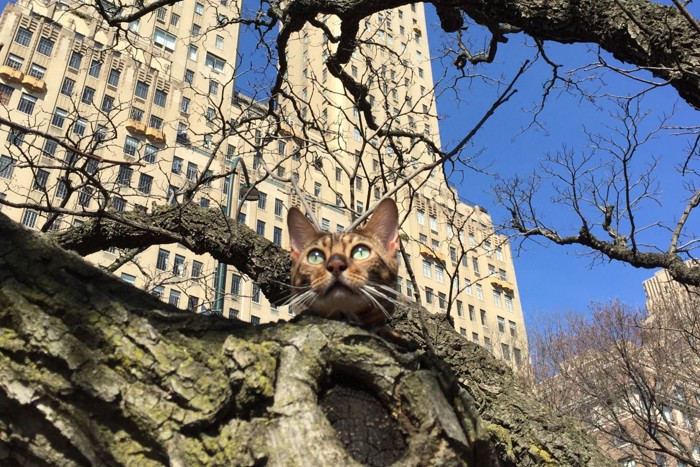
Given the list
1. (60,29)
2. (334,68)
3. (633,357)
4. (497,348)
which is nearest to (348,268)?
(334,68)

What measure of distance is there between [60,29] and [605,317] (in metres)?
36.4

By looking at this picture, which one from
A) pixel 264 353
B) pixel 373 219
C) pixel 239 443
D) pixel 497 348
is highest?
pixel 497 348

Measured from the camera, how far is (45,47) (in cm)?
3200

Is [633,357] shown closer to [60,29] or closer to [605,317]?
[605,317]

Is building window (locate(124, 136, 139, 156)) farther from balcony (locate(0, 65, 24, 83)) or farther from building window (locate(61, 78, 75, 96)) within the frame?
balcony (locate(0, 65, 24, 83))

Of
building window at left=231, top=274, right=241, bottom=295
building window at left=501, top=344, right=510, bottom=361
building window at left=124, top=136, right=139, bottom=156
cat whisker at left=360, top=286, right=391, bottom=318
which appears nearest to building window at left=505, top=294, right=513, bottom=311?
building window at left=501, top=344, right=510, bottom=361

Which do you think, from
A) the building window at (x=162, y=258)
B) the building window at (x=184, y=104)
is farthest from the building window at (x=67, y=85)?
the building window at (x=162, y=258)

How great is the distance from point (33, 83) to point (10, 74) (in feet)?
3.91

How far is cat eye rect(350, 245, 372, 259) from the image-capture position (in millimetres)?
2672

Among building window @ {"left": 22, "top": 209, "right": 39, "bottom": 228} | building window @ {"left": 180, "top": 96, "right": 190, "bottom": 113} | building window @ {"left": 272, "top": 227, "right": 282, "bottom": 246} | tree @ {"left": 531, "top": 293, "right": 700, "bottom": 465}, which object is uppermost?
building window @ {"left": 180, "top": 96, "right": 190, "bottom": 113}

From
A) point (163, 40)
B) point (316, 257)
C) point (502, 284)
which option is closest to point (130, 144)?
point (163, 40)

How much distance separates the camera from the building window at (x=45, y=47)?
104 ft

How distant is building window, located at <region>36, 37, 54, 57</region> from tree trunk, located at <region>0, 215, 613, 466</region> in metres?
37.1

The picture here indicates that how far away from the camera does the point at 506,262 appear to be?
5300cm
